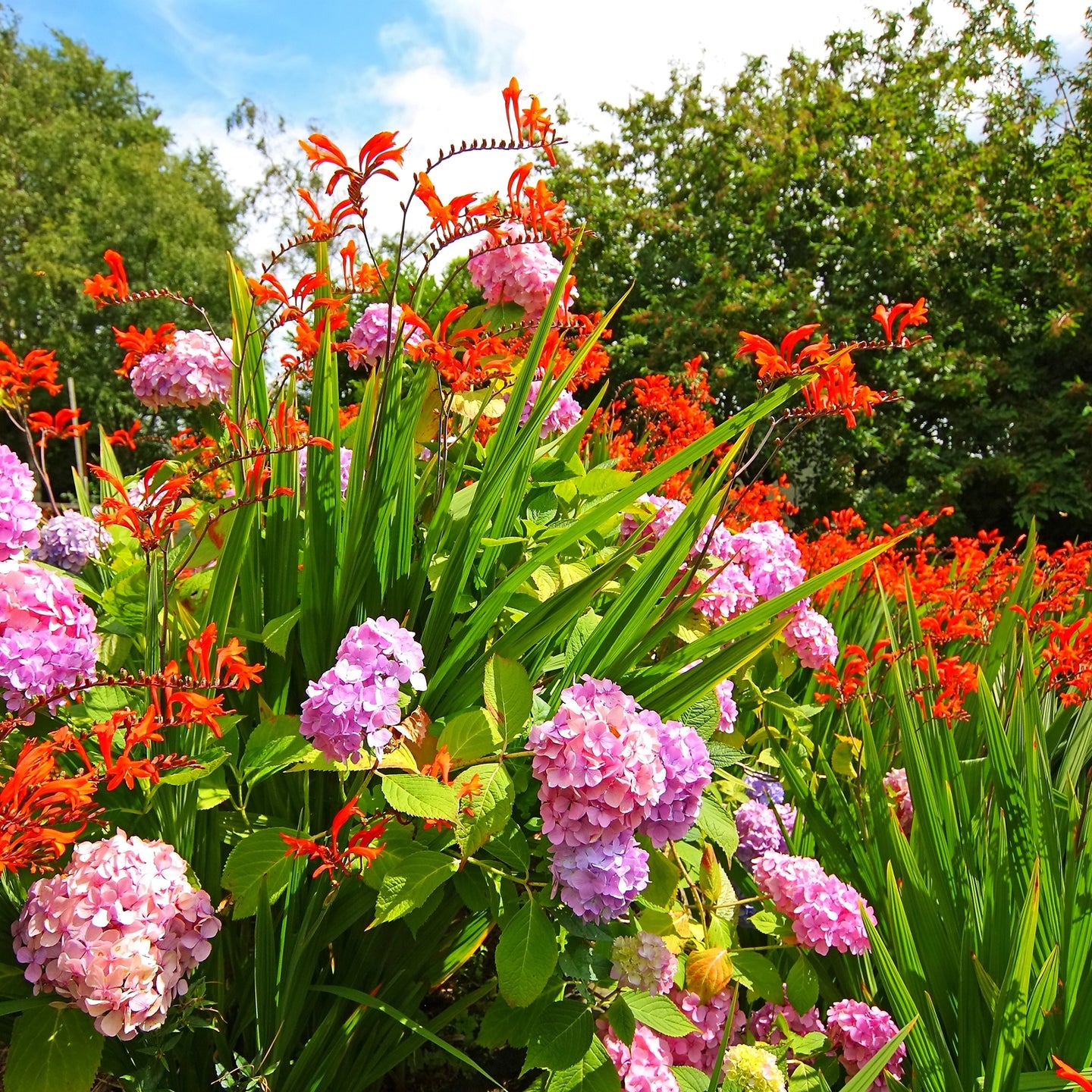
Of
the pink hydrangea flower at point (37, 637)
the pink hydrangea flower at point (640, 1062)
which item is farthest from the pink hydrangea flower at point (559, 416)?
the pink hydrangea flower at point (640, 1062)

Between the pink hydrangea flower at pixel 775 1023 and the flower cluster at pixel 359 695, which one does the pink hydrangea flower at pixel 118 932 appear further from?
the pink hydrangea flower at pixel 775 1023

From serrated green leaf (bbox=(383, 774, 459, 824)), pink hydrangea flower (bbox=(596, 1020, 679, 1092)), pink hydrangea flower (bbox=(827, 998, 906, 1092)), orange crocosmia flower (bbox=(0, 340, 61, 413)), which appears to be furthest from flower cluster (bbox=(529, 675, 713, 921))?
orange crocosmia flower (bbox=(0, 340, 61, 413))

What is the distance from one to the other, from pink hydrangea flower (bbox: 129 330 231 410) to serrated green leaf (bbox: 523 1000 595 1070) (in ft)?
4.12

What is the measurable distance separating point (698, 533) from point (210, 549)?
2.75 ft

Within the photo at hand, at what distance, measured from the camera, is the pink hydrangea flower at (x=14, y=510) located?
3.83 feet

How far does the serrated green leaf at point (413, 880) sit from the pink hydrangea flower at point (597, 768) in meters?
Result: 0.14

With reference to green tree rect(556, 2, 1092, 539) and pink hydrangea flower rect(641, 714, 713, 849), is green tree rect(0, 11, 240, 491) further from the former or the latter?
pink hydrangea flower rect(641, 714, 713, 849)

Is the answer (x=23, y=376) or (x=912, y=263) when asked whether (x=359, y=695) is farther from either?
(x=912, y=263)

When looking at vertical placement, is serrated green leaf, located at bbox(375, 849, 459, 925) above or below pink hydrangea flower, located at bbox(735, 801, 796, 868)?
above

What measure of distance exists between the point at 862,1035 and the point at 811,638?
0.75 metres

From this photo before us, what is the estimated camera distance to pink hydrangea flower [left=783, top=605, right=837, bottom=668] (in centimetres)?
183

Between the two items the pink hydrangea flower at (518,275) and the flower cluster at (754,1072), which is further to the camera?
the pink hydrangea flower at (518,275)

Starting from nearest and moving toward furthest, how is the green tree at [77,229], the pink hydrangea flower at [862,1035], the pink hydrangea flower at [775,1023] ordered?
the pink hydrangea flower at [862,1035] → the pink hydrangea flower at [775,1023] → the green tree at [77,229]

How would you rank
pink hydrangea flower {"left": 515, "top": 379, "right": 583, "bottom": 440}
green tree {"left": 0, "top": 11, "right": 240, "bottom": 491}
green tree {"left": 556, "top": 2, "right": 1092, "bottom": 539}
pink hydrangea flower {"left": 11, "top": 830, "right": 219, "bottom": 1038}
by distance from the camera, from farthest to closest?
green tree {"left": 0, "top": 11, "right": 240, "bottom": 491}
green tree {"left": 556, "top": 2, "right": 1092, "bottom": 539}
pink hydrangea flower {"left": 515, "top": 379, "right": 583, "bottom": 440}
pink hydrangea flower {"left": 11, "top": 830, "right": 219, "bottom": 1038}
